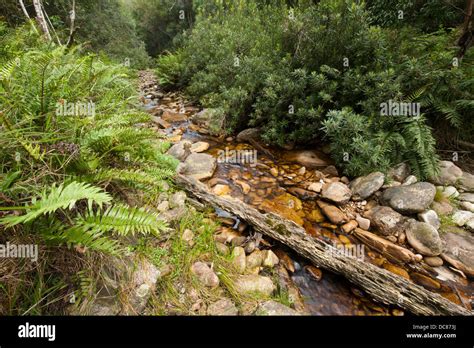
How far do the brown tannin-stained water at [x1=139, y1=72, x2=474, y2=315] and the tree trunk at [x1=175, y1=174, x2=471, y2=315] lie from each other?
0.44ft

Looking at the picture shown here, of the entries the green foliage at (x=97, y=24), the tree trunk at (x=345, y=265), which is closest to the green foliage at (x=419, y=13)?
the tree trunk at (x=345, y=265)

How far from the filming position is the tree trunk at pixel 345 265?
196 cm

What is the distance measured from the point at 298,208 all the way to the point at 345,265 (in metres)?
1.05

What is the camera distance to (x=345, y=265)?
2264 mm

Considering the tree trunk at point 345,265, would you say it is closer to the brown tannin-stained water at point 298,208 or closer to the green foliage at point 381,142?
the brown tannin-stained water at point 298,208

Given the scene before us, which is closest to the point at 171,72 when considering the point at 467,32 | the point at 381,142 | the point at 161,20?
the point at 381,142

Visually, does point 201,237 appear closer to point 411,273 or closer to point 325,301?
point 325,301

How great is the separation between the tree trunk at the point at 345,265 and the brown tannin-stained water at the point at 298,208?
0.13 metres

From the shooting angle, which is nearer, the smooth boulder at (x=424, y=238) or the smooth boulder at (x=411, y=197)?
the smooth boulder at (x=424, y=238)

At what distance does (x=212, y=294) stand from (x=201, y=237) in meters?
0.61

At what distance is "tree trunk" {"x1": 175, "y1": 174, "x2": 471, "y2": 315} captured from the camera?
77.2 inches

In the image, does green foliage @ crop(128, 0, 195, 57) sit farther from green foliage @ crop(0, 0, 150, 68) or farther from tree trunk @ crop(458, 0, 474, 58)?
tree trunk @ crop(458, 0, 474, 58)

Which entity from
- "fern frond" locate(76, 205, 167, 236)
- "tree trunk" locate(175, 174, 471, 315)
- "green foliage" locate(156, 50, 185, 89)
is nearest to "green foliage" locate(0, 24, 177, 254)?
"fern frond" locate(76, 205, 167, 236)

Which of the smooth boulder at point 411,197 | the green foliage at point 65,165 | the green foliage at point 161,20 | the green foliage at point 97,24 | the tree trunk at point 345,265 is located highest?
the green foliage at point 161,20
